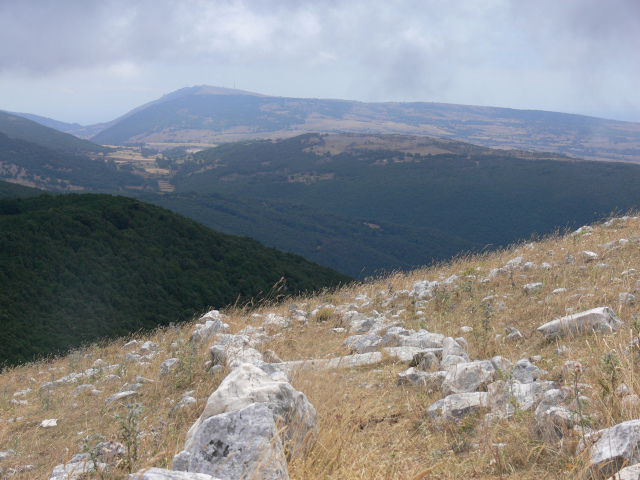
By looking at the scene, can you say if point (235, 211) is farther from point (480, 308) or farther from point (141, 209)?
point (480, 308)

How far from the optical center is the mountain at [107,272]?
1523 cm

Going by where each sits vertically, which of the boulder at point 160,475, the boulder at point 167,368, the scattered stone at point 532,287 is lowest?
the boulder at point 167,368

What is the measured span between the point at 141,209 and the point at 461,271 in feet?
73.3

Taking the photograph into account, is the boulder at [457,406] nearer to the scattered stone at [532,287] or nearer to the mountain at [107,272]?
the scattered stone at [532,287]

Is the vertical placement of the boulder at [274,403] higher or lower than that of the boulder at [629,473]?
lower

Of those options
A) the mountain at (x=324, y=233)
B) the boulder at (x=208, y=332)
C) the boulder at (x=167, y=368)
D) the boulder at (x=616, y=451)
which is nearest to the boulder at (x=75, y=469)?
the boulder at (x=167, y=368)

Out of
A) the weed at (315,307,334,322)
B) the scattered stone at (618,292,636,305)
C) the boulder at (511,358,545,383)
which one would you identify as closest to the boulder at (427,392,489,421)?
the boulder at (511,358,545,383)

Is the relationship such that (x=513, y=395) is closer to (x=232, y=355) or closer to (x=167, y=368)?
(x=232, y=355)

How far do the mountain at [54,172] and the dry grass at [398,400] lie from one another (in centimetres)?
12071

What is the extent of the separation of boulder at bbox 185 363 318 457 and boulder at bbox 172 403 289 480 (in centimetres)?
21

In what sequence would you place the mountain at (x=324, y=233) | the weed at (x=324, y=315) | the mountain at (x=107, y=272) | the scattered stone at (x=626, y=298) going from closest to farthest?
the scattered stone at (x=626, y=298) < the weed at (x=324, y=315) < the mountain at (x=107, y=272) < the mountain at (x=324, y=233)

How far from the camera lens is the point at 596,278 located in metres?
6.30

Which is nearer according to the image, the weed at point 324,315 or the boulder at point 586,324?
the boulder at point 586,324

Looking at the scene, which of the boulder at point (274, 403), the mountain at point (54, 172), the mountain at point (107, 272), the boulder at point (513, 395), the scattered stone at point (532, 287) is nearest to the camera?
the boulder at point (274, 403)
